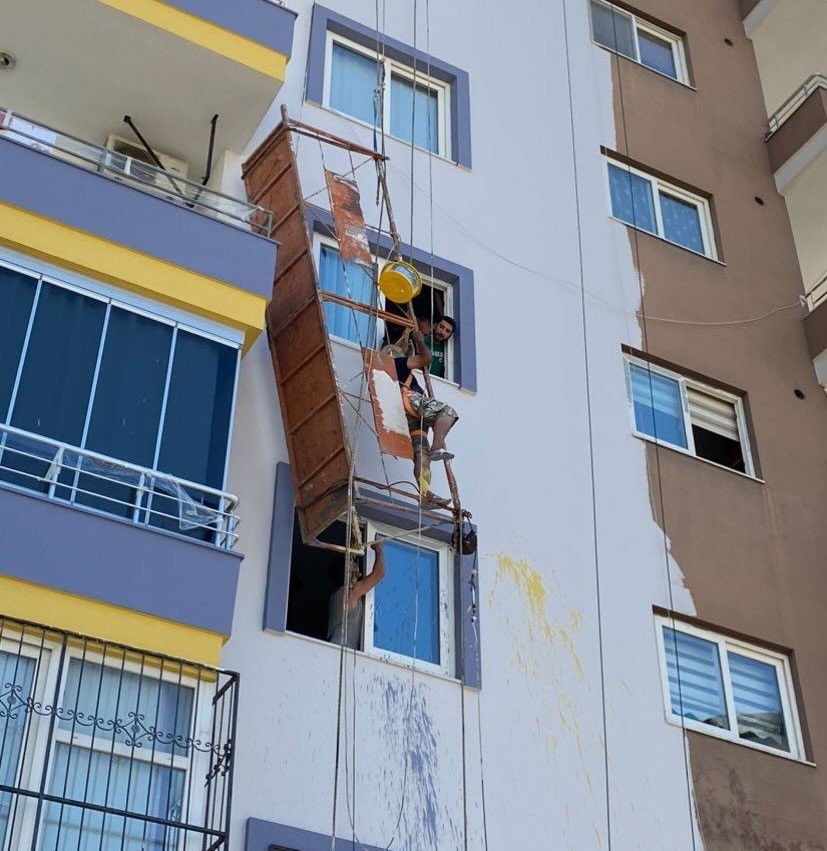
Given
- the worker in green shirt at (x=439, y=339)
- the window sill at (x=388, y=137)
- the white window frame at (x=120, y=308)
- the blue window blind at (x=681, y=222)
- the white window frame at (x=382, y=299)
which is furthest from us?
the blue window blind at (x=681, y=222)

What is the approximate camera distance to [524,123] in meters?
17.3

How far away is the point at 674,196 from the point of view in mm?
18484

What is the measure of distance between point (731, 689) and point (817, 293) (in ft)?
A: 24.0

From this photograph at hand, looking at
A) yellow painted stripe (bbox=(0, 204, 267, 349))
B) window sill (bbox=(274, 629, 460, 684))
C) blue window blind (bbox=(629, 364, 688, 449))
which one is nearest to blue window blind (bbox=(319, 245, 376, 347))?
yellow painted stripe (bbox=(0, 204, 267, 349))

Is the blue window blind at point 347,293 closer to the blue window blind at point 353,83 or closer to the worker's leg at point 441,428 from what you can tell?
the worker's leg at point 441,428

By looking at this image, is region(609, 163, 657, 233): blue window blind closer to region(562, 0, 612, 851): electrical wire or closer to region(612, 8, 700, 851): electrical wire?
region(612, 8, 700, 851): electrical wire

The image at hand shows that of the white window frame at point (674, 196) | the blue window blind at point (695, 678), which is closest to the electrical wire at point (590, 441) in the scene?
the white window frame at point (674, 196)

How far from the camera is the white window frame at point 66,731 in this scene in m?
9.23

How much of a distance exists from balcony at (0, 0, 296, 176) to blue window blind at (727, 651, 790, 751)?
7.22 metres

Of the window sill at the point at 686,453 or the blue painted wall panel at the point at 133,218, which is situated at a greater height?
the window sill at the point at 686,453

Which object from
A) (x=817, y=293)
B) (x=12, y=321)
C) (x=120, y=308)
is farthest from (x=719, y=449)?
(x=12, y=321)

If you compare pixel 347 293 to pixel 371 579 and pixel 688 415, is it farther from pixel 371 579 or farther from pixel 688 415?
pixel 688 415

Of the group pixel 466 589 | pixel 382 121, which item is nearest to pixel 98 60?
pixel 382 121

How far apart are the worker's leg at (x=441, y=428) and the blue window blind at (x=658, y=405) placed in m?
3.57
